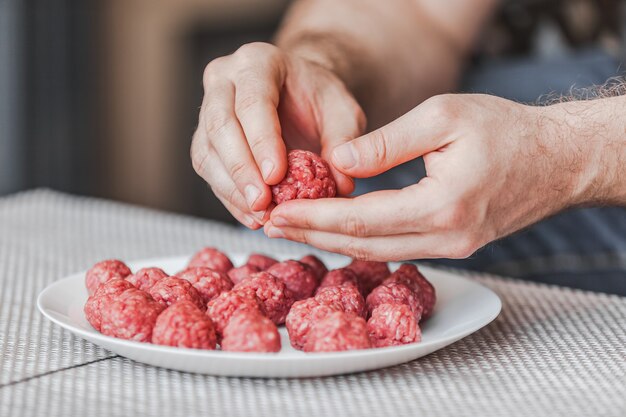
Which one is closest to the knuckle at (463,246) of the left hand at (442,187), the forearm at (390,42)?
the left hand at (442,187)

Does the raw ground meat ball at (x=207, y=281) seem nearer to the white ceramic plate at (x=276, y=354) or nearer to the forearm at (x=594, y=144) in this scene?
the white ceramic plate at (x=276, y=354)

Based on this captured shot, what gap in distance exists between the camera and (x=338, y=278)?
3.36 ft

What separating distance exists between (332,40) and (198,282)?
926 mm

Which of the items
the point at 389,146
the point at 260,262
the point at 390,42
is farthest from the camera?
the point at 390,42

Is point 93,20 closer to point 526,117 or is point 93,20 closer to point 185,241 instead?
point 185,241

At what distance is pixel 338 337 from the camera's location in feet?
2.67

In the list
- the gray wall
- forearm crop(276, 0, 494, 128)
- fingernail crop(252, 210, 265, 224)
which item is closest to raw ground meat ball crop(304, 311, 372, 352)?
fingernail crop(252, 210, 265, 224)

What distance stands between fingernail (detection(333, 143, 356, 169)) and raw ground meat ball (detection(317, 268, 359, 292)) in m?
0.16

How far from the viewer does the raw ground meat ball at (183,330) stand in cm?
82

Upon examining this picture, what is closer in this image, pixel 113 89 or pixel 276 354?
pixel 276 354

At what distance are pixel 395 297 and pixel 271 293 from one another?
0.15 meters

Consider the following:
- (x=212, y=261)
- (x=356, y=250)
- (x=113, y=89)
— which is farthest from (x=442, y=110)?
(x=113, y=89)

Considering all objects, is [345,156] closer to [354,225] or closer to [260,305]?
[354,225]

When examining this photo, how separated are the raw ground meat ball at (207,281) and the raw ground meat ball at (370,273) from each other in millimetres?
185
